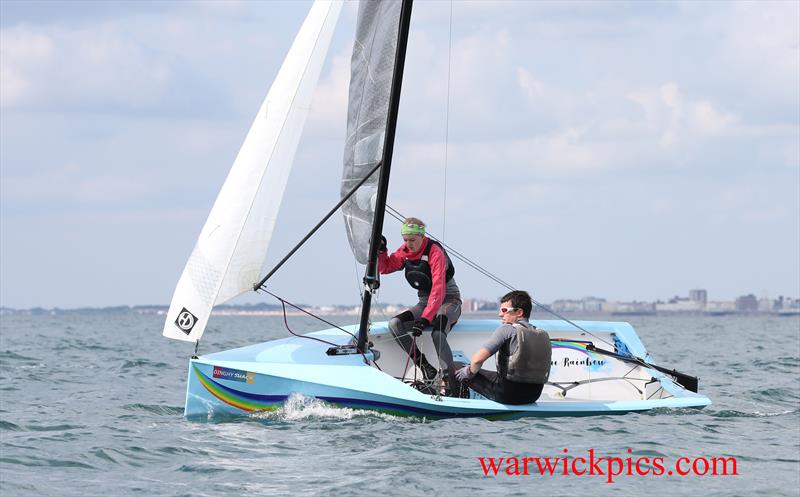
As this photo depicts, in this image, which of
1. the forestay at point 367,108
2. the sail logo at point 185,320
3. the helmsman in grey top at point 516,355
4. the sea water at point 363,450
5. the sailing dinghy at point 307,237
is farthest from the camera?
the forestay at point 367,108

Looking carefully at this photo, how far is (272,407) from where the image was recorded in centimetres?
912

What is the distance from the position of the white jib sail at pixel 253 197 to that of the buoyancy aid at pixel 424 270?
1.38 metres

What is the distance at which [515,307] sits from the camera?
888 cm

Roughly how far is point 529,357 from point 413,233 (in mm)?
1693

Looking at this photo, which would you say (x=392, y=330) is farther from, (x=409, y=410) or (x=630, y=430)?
(x=630, y=430)

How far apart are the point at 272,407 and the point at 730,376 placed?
8793 millimetres

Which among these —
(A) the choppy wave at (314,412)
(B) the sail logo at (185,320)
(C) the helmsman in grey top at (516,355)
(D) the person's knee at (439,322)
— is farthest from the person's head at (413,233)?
(B) the sail logo at (185,320)

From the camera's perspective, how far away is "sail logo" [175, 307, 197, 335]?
9273 mm

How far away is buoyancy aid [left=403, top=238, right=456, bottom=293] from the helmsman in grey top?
104 centimetres

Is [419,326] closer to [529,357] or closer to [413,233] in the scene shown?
[413,233]

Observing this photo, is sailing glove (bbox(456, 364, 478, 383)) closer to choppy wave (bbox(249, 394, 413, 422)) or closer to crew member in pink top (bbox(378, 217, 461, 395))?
crew member in pink top (bbox(378, 217, 461, 395))

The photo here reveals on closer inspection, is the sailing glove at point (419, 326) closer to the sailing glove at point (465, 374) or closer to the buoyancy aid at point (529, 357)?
→ the sailing glove at point (465, 374)

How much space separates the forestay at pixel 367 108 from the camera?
31.2ft

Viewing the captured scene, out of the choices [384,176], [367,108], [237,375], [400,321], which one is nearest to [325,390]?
[237,375]
